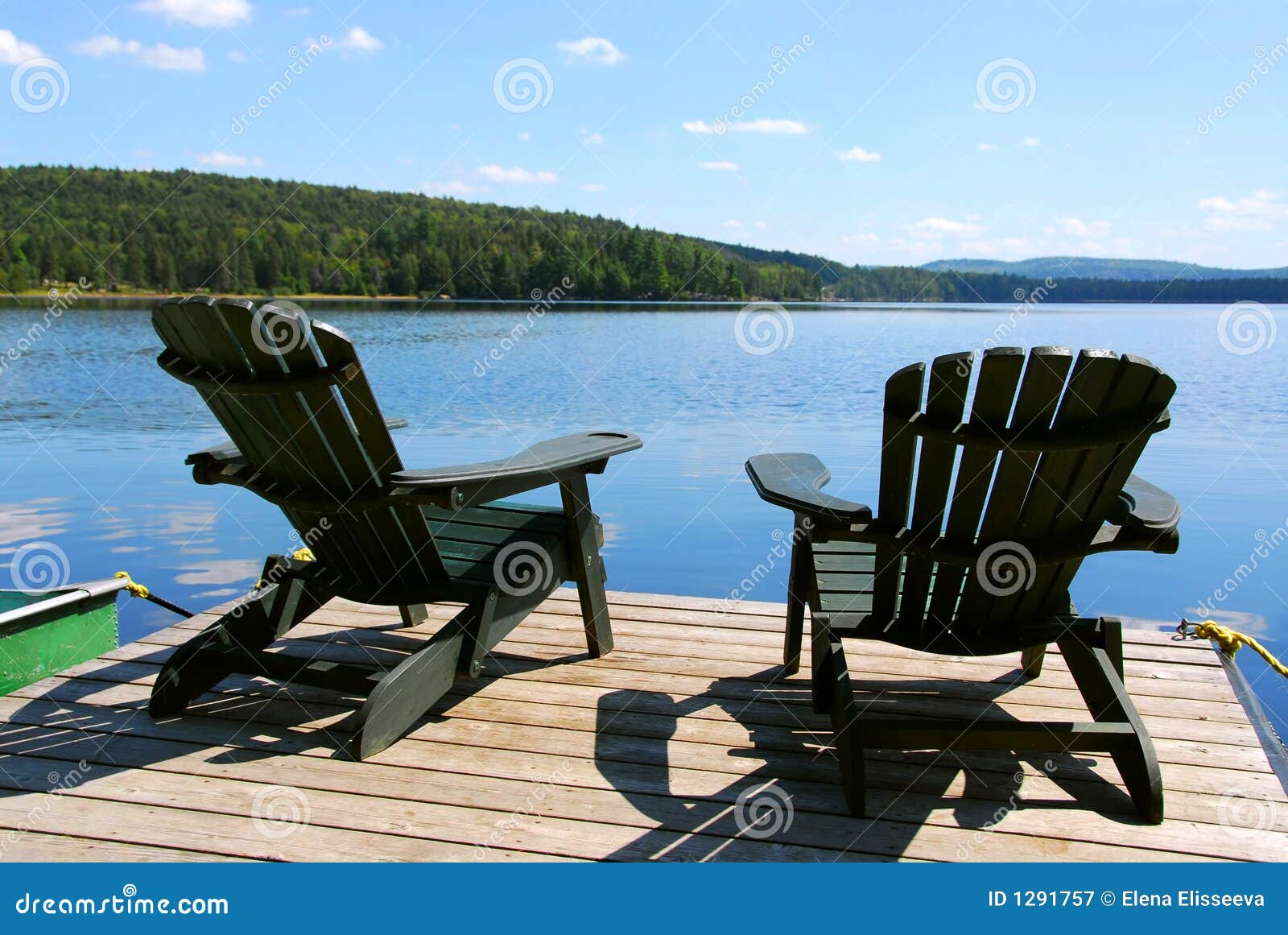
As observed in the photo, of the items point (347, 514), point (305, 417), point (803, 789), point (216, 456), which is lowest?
point (803, 789)

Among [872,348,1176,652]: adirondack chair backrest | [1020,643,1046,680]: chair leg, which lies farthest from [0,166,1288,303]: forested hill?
[872,348,1176,652]: adirondack chair backrest

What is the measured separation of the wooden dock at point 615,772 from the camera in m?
1.82

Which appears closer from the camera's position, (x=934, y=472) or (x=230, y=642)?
(x=934, y=472)

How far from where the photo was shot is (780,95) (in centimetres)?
572

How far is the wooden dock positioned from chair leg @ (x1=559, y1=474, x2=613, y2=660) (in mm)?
83

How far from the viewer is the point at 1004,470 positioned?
1.95 m

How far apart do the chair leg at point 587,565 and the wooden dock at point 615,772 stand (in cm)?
8

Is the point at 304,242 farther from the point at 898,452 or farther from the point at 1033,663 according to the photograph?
the point at 898,452

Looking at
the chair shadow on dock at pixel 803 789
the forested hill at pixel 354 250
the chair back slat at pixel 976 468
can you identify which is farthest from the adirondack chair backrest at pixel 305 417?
the forested hill at pixel 354 250

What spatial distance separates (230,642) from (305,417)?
29.9 inches

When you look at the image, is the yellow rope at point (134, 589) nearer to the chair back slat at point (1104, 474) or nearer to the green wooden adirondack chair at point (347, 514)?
the green wooden adirondack chair at point (347, 514)

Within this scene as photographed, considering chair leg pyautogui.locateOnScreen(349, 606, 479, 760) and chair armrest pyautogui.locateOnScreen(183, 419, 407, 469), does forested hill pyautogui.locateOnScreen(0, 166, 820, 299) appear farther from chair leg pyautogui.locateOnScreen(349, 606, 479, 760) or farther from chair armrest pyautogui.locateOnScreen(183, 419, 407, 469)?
chair leg pyautogui.locateOnScreen(349, 606, 479, 760)

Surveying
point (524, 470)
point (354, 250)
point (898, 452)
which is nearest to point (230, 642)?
point (524, 470)
